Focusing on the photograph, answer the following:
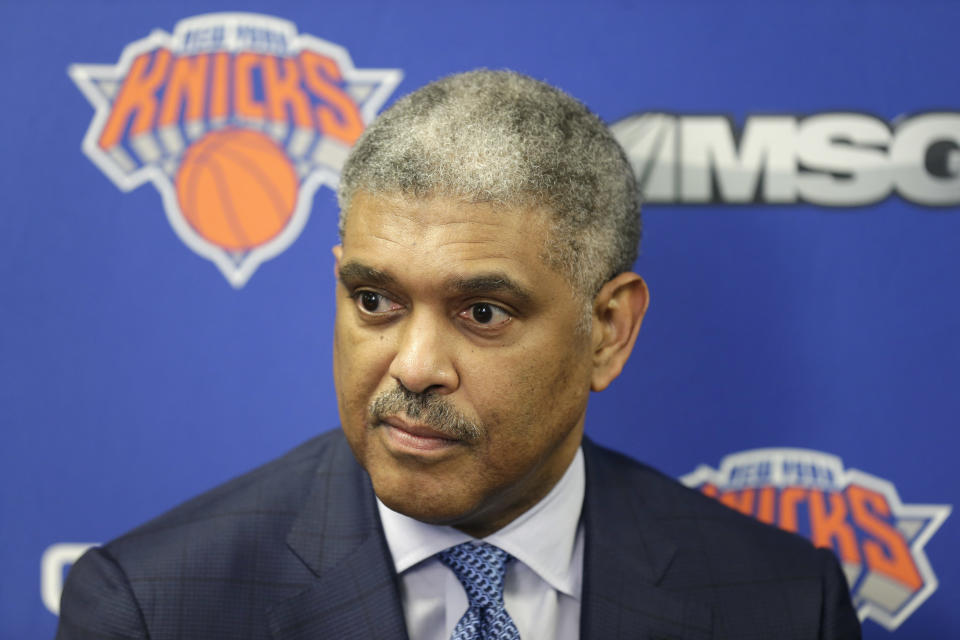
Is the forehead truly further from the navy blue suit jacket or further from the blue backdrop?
the blue backdrop

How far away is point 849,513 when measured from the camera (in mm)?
1738

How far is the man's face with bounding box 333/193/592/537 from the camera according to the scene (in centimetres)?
114

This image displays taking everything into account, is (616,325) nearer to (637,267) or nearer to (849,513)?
(637,267)

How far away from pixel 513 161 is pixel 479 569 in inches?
23.0

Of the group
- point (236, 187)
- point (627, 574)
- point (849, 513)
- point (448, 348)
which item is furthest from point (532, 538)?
point (236, 187)

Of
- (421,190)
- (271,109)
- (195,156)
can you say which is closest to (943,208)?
(421,190)

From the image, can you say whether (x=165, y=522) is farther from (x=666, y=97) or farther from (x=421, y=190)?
(x=666, y=97)

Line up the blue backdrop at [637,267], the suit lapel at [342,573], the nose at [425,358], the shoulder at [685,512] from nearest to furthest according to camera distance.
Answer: the nose at [425,358], the suit lapel at [342,573], the shoulder at [685,512], the blue backdrop at [637,267]

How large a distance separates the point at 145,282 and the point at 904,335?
139 cm

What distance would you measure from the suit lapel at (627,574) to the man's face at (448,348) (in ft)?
0.86

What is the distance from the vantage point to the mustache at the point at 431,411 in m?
1.14

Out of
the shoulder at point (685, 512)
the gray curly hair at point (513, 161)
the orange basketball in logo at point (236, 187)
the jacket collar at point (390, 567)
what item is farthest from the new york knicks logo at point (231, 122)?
the shoulder at point (685, 512)

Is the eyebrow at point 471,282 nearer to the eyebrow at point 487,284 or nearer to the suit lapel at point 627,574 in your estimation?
the eyebrow at point 487,284

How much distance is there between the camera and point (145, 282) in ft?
5.49
